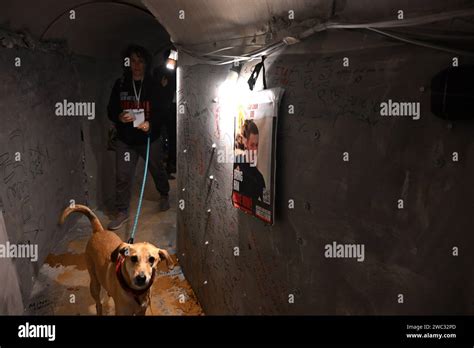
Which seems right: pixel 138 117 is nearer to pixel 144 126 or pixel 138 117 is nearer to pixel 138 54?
pixel 144 126

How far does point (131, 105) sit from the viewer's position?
6.12 meters

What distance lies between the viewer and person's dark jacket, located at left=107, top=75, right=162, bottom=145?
6098 millimetres

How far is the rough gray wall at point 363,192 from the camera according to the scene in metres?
1.27

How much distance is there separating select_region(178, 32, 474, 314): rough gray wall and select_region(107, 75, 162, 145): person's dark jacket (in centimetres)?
408

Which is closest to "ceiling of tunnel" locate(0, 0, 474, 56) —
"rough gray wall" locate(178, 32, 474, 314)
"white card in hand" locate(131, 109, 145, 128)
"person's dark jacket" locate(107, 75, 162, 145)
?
"rough gray wall" locate(178, 32, 474, 314)

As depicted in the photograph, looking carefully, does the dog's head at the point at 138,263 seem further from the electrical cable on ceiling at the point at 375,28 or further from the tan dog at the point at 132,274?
the electrical cable on ceiling at the point at 375,28

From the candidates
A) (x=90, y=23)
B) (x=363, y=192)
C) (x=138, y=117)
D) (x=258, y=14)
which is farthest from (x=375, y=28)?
(x=90, y=23)

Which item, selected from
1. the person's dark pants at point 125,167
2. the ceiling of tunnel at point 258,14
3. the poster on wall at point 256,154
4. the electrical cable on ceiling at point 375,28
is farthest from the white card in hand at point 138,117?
the poster on wall at point 256,154

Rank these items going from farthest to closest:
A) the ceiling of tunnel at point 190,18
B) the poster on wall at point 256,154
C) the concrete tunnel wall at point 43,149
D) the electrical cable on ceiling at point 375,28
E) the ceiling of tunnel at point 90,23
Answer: the ceiling of tunnel at point 90,23 < the concrete tunnel wall at point 43,149 < the poster on wall at point 256,154 < the ceiling of tunnel at point 190,18 < the electrical cable on ceiling at point 375,28

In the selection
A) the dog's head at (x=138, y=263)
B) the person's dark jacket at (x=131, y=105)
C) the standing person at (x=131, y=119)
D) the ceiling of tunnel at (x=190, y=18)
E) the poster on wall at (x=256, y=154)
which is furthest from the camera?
the person's dark jacket at (x=131, y=105)

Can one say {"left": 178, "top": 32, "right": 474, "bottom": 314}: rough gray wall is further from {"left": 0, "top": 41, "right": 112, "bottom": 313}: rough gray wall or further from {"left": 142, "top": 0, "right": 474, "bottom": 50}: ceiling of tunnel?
{"left": 0, "top": 41, "right": 112, "bottom": 313}: rough gray wall

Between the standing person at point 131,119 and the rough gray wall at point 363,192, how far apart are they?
4.05 meters
